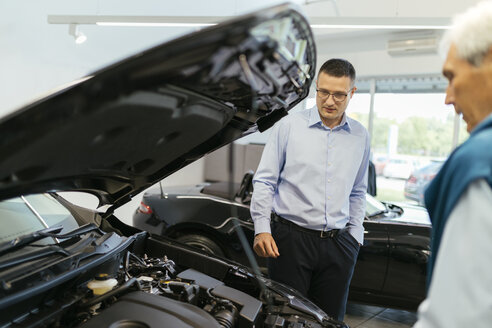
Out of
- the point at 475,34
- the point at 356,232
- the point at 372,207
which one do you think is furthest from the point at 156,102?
the point at 372,207

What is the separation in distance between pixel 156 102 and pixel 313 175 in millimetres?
1238

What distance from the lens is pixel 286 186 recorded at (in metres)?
2.12

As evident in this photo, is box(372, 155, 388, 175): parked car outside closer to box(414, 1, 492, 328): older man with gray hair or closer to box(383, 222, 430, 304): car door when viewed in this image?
box(383, 222, 430, 304): car door

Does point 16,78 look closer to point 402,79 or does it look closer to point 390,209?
point 390,209

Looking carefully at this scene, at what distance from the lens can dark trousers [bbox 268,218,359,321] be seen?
6.63 ft

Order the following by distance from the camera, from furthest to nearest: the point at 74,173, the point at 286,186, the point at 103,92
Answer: the point at 286,186
the point at 74,173
the point at 103,92

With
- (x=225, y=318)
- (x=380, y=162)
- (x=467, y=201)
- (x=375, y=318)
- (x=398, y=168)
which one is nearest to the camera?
(x=467, y=201)

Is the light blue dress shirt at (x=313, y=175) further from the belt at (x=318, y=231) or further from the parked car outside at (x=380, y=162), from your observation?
the parked car outside at (x=380, y=162)

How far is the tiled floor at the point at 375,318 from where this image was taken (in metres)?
3.20

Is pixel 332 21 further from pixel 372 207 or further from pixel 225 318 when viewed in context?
pixel 225 318

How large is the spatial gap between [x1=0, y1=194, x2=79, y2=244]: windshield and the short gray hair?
1.40 metres

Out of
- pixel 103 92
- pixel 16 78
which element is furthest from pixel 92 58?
pixel 103 92

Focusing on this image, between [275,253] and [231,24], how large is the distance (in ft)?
4.44

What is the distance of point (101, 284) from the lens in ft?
4.76
